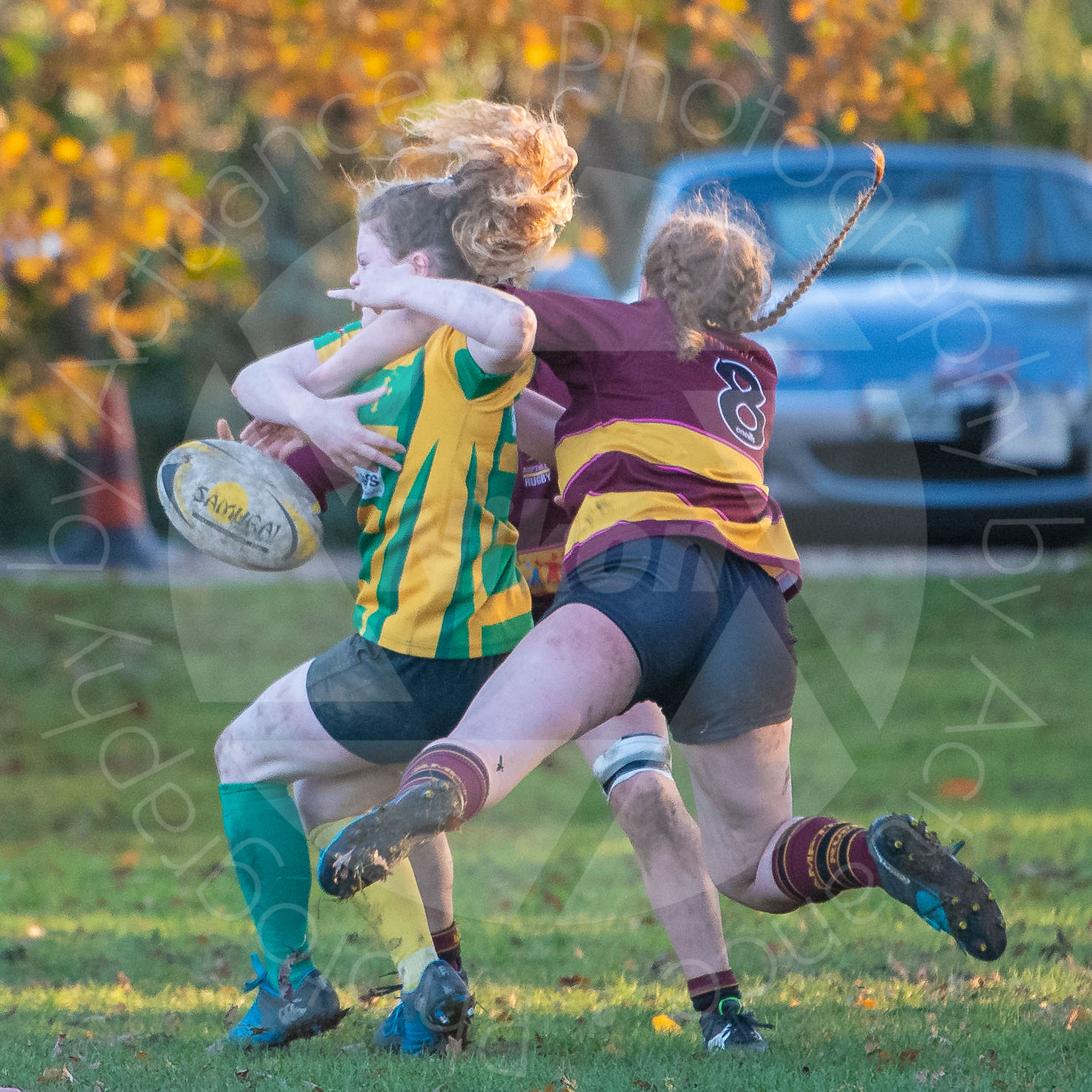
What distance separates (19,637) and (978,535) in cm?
568

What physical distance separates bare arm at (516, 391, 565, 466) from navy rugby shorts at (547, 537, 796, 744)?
38 cm

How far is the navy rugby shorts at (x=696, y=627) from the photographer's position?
9.97ft

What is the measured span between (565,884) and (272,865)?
2.42 metres

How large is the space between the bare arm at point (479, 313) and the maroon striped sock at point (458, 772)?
73cm

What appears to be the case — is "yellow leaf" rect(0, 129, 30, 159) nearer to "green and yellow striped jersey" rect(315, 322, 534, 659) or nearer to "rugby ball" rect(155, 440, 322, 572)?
"rugby ball" rect(155, 440, 322, 572)

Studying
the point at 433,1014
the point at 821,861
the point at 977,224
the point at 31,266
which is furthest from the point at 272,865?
the point at 977,224

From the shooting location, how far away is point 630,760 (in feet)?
11.5

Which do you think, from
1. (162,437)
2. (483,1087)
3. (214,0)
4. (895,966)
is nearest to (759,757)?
(483,1087)

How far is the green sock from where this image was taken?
134 inches

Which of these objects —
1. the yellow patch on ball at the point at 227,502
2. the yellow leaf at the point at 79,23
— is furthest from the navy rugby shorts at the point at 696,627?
the yellow leaf at the point at 79,23

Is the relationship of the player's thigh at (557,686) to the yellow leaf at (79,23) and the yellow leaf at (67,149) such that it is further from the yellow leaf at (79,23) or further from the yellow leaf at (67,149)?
the yellow leaf at (79,23)

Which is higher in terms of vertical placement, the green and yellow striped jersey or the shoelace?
the green and yellow striped jersey

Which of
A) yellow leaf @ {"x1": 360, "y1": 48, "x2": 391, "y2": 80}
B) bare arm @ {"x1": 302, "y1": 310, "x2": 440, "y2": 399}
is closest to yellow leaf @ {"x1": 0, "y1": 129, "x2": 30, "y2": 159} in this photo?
yellow leaf @ {"x1": 360, "y1": 48, "x2": 391, "y2": 80}

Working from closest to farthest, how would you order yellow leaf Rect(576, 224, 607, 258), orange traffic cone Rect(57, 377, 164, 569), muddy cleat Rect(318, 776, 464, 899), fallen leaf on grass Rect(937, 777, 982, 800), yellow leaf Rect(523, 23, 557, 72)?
muddy cleat Rect(318, 776, 464, 899), fallen leaf on grass Rect(937, 777, 982, 800), yellow leaf Rect(523, 23, 557, 72), yellow leaf Rect(576, 224, 607, 258), orange traffic cone Rect(57, 377, 164, 569)
